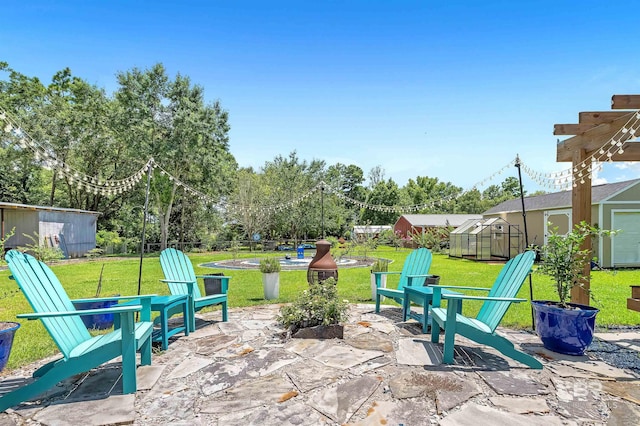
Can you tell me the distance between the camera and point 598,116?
4.30 meters

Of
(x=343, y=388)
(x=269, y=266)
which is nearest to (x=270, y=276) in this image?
(x=269, y=266)

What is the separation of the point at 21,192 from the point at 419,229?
28129 millimetres

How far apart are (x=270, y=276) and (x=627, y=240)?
1358cm

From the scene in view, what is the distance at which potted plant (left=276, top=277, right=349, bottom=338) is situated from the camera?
377 cm

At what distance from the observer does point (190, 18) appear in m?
7.02

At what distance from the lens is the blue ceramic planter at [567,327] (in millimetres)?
3197

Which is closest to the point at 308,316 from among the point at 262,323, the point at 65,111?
the point at 262,323

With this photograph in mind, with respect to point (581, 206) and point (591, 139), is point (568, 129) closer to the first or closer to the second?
point (591, 139)

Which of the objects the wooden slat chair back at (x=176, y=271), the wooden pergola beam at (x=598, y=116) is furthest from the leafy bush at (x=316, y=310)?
the wooden pergola beam at (x=598, y=116)

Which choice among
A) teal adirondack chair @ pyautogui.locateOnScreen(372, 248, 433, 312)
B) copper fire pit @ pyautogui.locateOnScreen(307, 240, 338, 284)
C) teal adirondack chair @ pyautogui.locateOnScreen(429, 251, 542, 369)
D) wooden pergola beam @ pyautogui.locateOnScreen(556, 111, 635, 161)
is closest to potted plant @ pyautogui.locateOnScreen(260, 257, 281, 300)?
copper fire pit @ pyautogui.locateOnScreen(307, 240, 338, 284)

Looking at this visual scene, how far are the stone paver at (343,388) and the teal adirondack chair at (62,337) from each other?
152 millimetres

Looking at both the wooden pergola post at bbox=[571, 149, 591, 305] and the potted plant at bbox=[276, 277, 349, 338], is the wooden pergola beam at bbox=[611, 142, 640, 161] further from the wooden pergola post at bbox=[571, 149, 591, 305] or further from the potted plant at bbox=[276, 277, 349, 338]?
the potted plant at bbox=[276, 277, 349, 338]

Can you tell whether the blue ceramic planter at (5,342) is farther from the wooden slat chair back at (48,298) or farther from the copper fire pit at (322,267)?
the copper fire pit at (322,267)

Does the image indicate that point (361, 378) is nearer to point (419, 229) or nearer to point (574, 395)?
point (574, 395)
